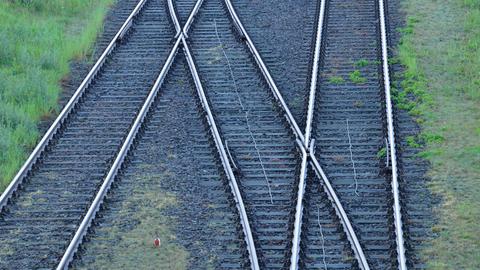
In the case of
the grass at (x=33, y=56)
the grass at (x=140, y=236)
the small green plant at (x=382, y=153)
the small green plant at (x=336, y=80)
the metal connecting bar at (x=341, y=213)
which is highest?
the metal connecting bar at (x=341, y=213)

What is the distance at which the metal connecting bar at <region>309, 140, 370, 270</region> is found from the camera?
12619 millimetres

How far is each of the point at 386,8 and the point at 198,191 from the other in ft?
29.6

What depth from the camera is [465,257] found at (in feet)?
42.7

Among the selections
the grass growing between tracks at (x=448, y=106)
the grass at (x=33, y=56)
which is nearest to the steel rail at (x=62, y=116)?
the grass at (x=33, y=56)

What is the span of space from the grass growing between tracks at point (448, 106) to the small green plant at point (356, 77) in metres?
0.69

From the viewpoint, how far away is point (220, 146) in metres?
16.0

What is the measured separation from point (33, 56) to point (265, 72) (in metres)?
4.46

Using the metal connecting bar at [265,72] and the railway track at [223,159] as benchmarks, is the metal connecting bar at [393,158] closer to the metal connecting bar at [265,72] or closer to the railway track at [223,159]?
the railway track at [223,159]

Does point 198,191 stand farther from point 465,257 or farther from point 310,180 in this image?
point 465,257

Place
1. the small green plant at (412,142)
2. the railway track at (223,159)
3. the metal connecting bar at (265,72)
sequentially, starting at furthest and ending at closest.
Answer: the metal connecting bar at (265,72) → the small green plant at (412,142) → the railway track at (223,159)

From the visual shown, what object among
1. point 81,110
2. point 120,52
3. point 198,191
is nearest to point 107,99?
point 81,110

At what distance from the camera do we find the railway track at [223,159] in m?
13.3

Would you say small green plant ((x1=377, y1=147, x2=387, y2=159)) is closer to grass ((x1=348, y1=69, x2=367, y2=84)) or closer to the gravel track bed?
grass ((x1=348, y1=69, x2=367, y2=84))

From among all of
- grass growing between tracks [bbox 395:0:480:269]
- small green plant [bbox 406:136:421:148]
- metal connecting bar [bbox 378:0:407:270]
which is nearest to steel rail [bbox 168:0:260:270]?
metal connecting bar [bbox 378:0:407:270]
